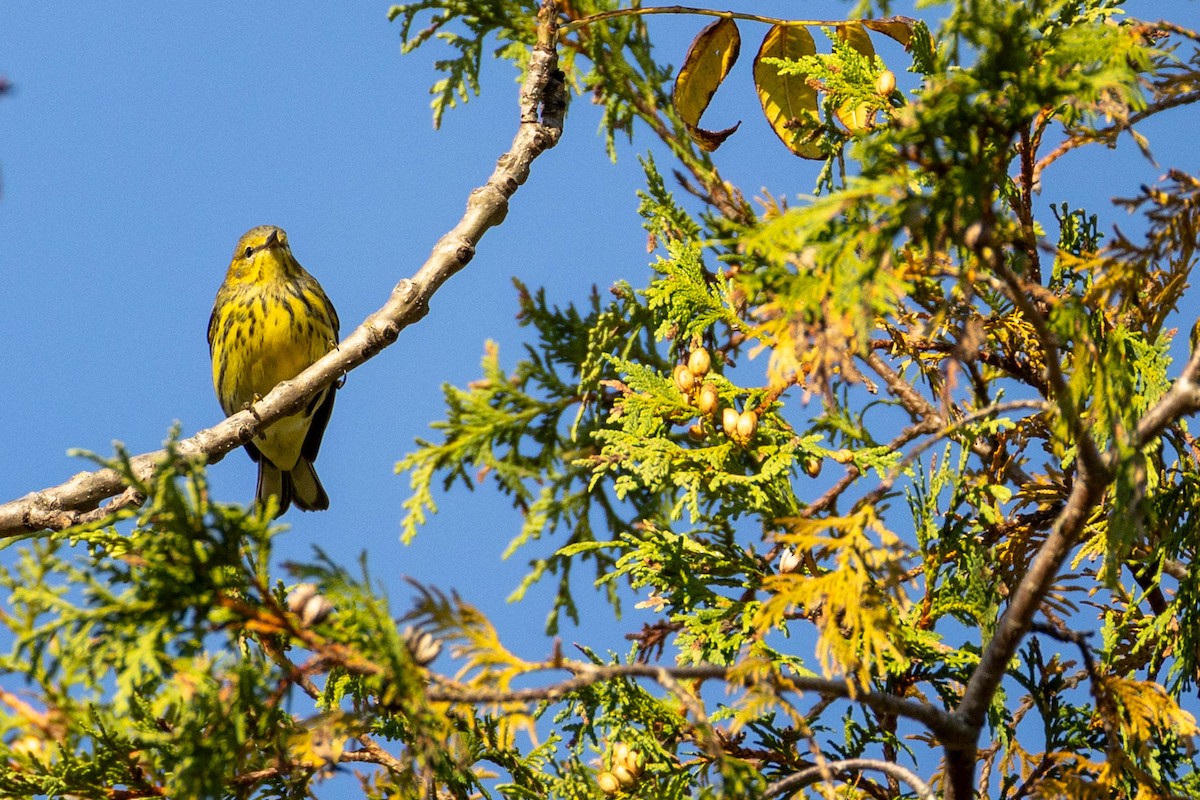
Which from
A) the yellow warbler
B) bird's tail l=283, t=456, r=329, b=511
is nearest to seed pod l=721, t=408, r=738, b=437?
the yellow warbler

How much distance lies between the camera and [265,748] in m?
2.29

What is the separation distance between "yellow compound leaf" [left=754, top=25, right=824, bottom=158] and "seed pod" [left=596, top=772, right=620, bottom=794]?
1623 mm

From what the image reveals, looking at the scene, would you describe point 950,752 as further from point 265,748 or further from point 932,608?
point 265,748

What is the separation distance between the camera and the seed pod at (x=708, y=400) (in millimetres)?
2760

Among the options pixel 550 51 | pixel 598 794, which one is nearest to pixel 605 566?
pixel 598 794

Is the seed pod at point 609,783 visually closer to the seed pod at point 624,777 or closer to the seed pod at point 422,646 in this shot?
the seed pod at point 624,777

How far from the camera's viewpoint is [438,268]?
330cm

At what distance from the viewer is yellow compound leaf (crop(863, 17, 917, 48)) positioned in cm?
311

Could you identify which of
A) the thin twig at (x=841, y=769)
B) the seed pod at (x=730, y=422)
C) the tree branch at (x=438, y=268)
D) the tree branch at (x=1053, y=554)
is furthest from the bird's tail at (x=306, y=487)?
the tree branch at (x=1053, y=554)

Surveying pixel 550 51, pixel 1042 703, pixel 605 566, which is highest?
pixel 550 51

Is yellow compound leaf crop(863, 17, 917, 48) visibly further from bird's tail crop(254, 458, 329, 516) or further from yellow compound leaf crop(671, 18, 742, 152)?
bird's tail crop(254, 458, 329, 516)

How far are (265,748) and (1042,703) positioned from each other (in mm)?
1612

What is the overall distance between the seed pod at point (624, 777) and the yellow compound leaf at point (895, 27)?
6.07 ft

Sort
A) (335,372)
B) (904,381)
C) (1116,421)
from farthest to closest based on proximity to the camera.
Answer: (335,372) < (904,381) < (1116,421)
